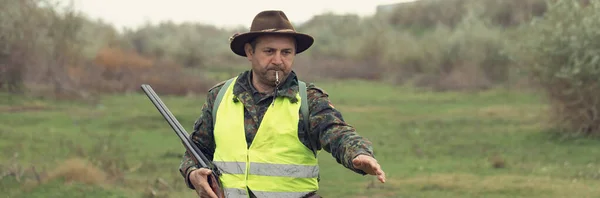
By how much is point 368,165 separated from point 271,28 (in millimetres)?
854

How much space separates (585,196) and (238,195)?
8163mm

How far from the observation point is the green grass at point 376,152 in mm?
11969

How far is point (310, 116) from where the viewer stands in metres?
4.22

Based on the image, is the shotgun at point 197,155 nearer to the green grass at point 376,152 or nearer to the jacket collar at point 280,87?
the jacket collar at point 280,87

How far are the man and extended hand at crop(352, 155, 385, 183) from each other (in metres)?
0.23

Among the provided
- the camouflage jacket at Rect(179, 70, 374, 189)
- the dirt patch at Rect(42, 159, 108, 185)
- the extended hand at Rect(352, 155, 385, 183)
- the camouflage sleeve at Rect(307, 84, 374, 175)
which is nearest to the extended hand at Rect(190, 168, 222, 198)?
the camouflage jacket at Rect(179, 70, 374, 189)

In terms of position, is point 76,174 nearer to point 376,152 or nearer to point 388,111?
point 376,152

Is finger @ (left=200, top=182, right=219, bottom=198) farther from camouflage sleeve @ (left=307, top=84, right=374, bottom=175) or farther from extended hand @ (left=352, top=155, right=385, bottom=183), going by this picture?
extended hand @ (left=352, top=155, right=385, bottom=183)

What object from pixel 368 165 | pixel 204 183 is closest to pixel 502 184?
pixel 204 183

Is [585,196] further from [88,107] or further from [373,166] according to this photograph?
[88,107]

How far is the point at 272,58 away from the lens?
432 centimetres

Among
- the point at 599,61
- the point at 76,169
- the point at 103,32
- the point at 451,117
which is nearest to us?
the point at 76,169

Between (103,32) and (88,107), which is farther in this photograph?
(103,32)

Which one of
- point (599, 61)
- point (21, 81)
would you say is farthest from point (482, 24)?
point (599, 61)
